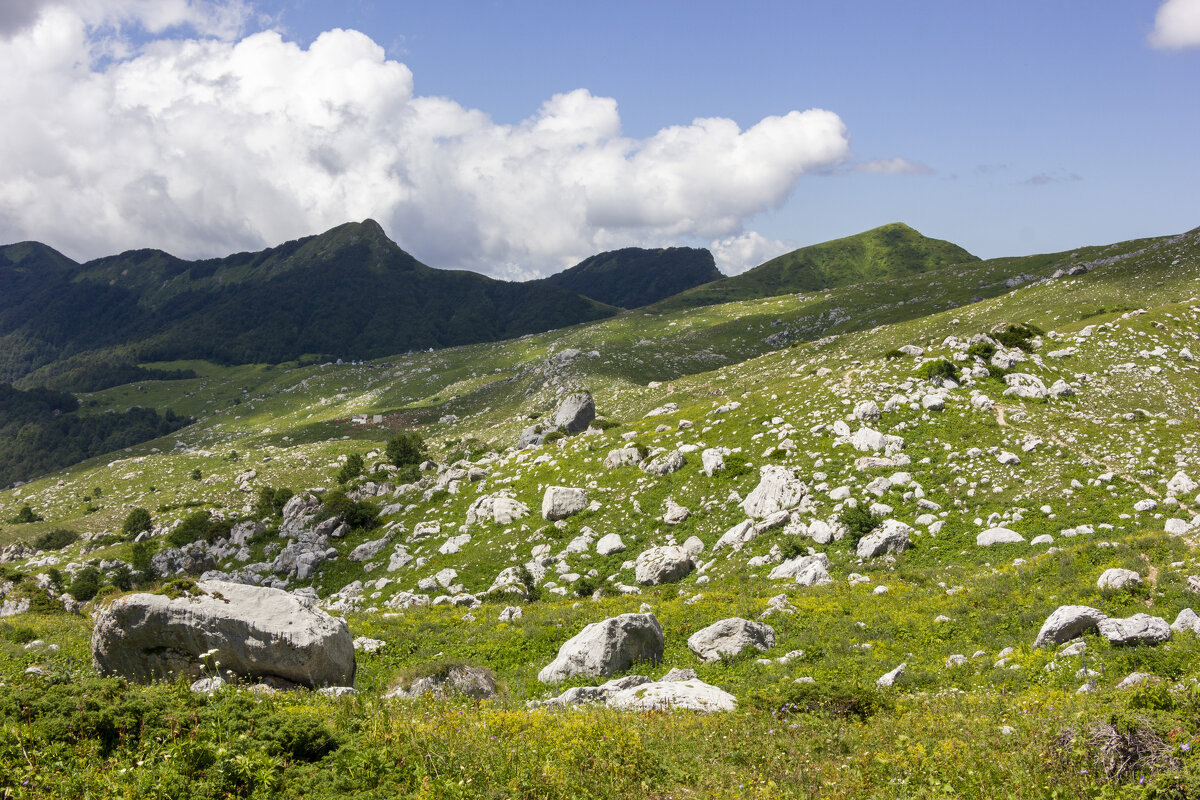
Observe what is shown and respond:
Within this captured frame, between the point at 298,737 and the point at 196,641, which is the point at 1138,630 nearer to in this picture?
the point at 298,737

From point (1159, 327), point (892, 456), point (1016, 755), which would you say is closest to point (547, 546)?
point (892, 456)

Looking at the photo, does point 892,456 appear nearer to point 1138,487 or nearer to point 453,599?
point 1138,487

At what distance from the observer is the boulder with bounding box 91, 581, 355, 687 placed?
16.8 meters

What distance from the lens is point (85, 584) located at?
58844mm

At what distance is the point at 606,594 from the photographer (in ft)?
108

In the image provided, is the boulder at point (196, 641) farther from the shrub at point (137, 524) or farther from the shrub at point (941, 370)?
the shrub at point (137, 524)

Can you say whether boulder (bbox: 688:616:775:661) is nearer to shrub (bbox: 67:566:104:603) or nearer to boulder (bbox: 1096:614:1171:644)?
boulder (bbox: 1096:614:1171:644)

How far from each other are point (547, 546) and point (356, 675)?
20.2 m

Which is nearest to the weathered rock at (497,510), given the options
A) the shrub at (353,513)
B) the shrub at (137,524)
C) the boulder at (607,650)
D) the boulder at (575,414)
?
the shrub at (353,513)

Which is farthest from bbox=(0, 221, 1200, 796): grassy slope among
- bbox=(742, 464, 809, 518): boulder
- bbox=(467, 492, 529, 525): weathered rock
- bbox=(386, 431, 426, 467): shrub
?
bbox=(386, 431, 426, 467): shrub

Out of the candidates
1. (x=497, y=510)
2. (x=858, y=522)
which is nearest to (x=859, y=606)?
(x=858, y=522)

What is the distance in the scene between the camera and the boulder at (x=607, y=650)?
61.7 feet

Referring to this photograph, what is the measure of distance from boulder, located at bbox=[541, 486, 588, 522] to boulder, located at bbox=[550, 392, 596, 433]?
32.3 meters

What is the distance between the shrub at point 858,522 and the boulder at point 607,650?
16.1m
